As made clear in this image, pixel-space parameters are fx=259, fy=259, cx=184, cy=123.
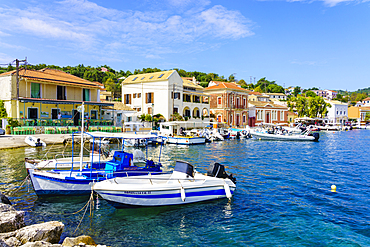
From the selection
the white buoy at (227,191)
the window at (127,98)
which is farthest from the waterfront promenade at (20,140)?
the window at (127,98)

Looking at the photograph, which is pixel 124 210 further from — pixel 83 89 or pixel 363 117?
pixel 363 117

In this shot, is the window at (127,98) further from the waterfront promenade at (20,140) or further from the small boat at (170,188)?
the small boat at (170,188)

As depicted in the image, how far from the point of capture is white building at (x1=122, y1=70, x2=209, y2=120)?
5050cm

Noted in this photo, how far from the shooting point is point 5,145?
88.1 ft

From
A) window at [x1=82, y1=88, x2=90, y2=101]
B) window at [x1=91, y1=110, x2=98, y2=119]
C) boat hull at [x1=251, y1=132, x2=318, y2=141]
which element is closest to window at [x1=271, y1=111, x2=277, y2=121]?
boat hull at [x1=251, y1=132, x2=318, y2=141]

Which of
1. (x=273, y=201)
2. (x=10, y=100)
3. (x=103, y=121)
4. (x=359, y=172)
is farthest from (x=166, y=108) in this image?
(x=273, y=201)

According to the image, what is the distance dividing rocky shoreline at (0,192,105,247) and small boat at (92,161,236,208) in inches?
118

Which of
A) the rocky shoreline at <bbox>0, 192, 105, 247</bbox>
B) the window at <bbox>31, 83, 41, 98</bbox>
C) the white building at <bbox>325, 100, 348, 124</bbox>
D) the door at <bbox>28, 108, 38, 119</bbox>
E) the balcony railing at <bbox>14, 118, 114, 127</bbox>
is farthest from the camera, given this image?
the white building at <bbox>325, 100, 348, 124</bbox>

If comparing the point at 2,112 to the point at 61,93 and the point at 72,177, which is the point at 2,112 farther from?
the point at 72,177

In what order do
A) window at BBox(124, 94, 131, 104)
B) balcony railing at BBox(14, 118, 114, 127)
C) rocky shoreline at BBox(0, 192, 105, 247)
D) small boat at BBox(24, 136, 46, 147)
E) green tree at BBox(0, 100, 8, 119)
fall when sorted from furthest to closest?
window at BBox(124, 94, 131, 104), green tree at BBox(0, 100, 8, 119), balcony railing at BBox(14, 118, 114, 127), small boat at BBox(24, 136, 46, 147), rocky shoreline at BBox(0, 192, 105, 247)

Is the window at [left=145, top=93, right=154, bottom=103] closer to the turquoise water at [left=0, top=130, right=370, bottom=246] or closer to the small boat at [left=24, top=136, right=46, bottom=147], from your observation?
the small boat at [left=24, top=136, right=46, bottom=147]

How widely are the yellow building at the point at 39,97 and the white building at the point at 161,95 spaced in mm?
12864

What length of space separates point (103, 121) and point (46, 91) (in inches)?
358

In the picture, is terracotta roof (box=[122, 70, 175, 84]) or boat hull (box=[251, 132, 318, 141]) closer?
boat hull (box=[251, 132, 318, 141])
